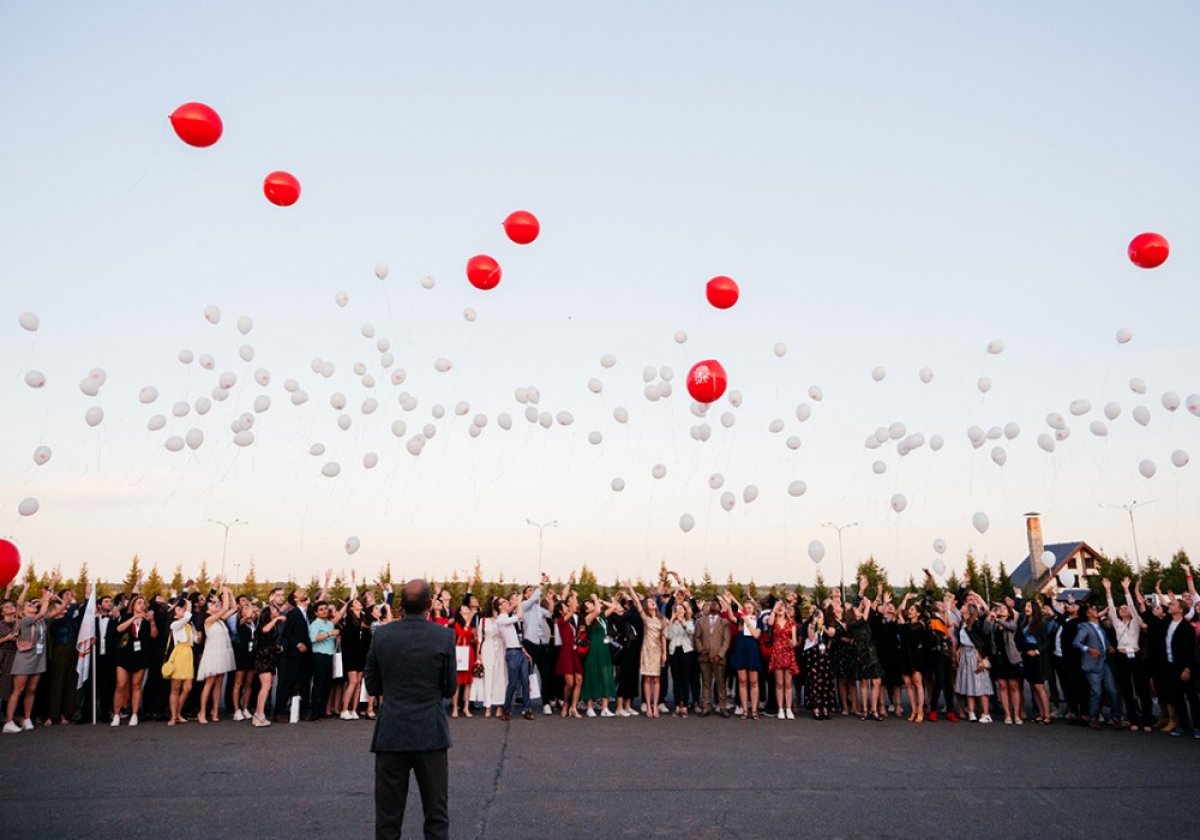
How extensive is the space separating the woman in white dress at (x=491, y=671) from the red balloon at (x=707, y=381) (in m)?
4.85

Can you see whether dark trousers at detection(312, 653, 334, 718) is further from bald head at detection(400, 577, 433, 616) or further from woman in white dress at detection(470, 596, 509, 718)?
bald head at detection(400, 577, 433, 616)

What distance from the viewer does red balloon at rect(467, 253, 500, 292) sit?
11.2 m

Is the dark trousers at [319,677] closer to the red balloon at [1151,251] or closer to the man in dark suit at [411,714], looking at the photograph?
the man in dark suit at [411,714]

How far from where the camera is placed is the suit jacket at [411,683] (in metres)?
4.50

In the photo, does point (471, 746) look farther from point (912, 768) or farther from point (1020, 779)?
point (1020, 779)

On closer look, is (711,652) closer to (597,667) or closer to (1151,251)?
(597,667)

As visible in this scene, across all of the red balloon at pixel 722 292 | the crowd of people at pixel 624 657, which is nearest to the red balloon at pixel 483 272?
the red balloon at pixel 722 292

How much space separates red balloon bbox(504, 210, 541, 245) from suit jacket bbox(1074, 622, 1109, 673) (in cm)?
976

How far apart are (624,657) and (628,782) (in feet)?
17.4

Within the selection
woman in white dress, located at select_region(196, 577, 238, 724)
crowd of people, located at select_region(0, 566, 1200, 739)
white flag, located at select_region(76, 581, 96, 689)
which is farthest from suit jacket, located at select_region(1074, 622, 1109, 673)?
white flag, located at select_region(76, 581, 96, 689)

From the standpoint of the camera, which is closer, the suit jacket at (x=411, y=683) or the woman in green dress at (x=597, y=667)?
the suit jacket at (x=411, y=683)

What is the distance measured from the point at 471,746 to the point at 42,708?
22.6 ft

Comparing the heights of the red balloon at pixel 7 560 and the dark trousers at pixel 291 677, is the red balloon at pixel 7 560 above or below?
above

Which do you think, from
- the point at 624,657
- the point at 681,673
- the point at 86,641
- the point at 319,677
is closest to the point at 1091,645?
the point at 681,673
